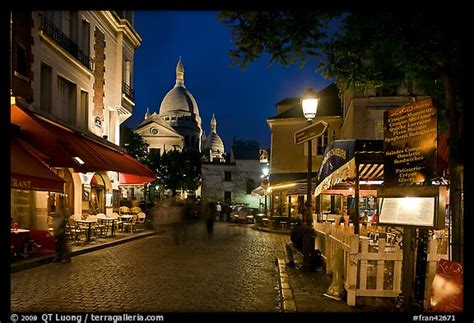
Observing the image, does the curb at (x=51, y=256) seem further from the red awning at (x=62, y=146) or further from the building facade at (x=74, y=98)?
the red awning at (x=62, y=146)

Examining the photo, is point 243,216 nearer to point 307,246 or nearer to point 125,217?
point 125,217

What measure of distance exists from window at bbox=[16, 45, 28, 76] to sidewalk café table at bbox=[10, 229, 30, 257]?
5.69 m

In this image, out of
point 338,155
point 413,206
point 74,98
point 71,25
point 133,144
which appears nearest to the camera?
point 413,206

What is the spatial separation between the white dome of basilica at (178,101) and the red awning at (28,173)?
103 metres

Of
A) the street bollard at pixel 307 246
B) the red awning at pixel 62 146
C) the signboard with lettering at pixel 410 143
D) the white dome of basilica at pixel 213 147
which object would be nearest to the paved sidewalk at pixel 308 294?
the street bollard at pixel 307 246

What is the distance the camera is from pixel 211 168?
70125 millimetres

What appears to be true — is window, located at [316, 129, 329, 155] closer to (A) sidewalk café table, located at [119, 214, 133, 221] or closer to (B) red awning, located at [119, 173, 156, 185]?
(B) red awning, located at [119, 173, 156, 185]

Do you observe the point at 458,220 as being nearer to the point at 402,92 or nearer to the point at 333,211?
the point at 402,92

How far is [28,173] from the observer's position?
1212 centimetres

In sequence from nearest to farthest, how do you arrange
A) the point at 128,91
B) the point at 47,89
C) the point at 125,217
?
the point at 47,89 → the point at 125,217 → the point at 128,91

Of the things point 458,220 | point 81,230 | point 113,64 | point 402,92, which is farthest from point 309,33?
point 113,64

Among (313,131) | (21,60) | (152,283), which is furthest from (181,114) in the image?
(152,283)

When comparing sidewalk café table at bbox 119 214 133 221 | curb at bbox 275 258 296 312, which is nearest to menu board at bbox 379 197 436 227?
curb at bbox 275 258 296 312

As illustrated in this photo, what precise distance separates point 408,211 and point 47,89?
16.5 meters
